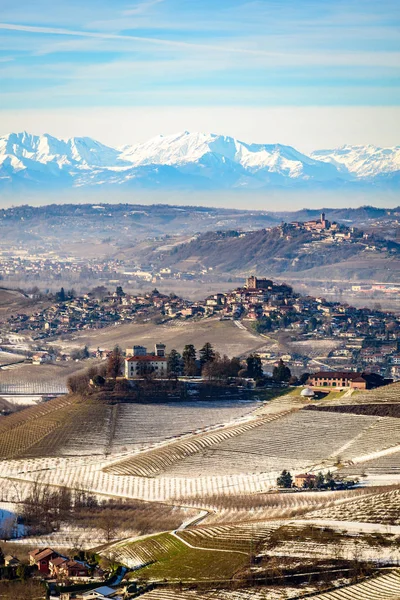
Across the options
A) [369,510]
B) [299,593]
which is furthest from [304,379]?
[299,593]

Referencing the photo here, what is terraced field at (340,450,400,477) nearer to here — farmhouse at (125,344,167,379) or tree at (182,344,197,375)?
farmhouse at (125,344,167,379)

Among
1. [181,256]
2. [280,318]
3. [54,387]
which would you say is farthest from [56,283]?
[54,387]

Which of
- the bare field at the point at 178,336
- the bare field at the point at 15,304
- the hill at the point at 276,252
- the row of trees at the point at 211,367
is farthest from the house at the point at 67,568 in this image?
the hill at the point at 276,252

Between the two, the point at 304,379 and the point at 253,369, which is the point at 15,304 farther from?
the point at 304,379

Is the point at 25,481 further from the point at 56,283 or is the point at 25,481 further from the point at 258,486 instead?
the point at 56,283

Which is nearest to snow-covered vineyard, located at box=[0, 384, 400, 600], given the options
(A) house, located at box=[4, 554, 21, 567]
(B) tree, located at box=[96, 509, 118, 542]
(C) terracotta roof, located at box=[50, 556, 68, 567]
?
(B) tree, located at box=[96, 509, 118, 542]

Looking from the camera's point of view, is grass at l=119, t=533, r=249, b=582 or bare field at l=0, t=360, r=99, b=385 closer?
grass at l=119, t=533, r=249, b=582

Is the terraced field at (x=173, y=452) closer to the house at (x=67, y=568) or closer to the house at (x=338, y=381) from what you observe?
the house at (x=338, y=381)
